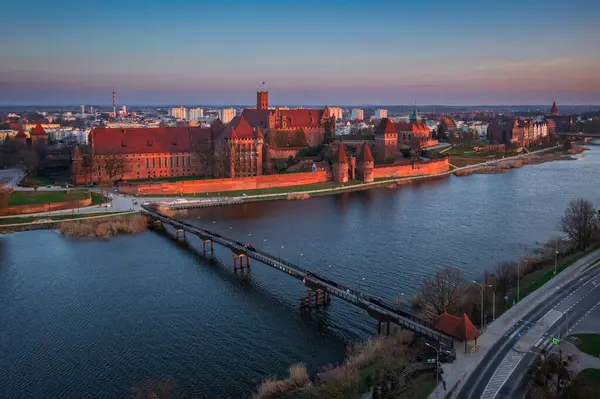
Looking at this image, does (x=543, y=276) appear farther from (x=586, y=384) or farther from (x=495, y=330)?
(x=586, y=384)

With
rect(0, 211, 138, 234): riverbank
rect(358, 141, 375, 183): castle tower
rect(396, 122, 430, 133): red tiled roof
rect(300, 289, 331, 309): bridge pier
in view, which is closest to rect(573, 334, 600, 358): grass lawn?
rect(300, 289, 331, 309): bridge pier

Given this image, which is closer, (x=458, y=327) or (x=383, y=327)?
(x=458, y=327)

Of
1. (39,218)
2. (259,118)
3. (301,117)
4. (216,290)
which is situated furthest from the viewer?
(301,117)

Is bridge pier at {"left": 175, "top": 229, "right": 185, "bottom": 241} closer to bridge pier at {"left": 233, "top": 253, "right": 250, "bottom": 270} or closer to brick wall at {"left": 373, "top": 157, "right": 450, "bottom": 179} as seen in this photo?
bridge pier at {"left": 233, "top": 253, "right": 250, "bottom": 270}

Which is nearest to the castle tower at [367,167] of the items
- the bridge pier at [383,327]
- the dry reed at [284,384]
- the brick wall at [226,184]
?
the brick wall at [226,184]

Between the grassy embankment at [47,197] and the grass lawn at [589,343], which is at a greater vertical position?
the grassy embankment at [47,197]

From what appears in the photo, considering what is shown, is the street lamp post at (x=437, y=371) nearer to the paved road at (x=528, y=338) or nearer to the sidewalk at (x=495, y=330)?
the sidewalk at (x=495, y=330)

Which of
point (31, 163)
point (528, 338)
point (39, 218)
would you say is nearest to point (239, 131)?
point (31, 163)
